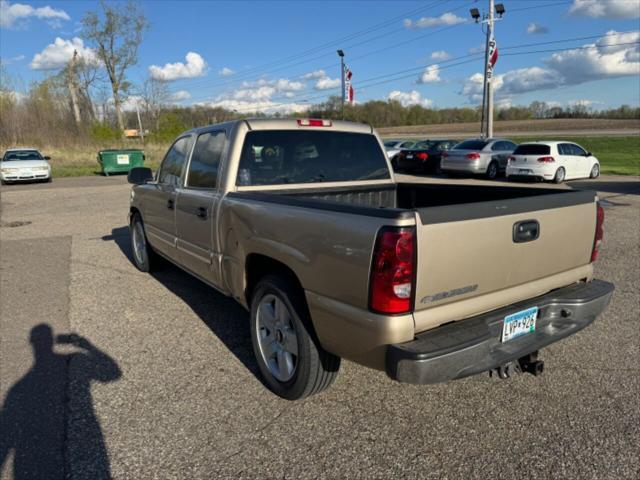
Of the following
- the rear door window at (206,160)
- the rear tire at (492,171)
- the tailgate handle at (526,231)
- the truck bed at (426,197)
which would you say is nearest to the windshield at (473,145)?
the rear tire at (492,171)

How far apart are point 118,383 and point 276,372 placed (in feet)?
3.95

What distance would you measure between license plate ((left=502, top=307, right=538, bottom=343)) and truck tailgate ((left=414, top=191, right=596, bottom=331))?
0.10 meters

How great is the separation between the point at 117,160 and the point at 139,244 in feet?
68.7

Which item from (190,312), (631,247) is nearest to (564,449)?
(190,312)

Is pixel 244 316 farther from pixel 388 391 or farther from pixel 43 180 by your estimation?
pixel 43 180

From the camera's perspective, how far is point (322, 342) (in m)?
2.74

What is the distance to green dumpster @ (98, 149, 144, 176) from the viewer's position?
2484 cm

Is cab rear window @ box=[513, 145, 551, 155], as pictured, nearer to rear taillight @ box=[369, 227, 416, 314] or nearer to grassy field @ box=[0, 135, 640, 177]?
grassy field @ box=[0, 135, 640, 177]

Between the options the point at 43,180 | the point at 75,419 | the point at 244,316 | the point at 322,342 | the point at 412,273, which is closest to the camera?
the point at 412,273

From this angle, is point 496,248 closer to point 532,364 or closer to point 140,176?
point 532,364

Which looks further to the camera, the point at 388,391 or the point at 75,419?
the point at 388,391

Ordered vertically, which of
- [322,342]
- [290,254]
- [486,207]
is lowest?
[322,342]

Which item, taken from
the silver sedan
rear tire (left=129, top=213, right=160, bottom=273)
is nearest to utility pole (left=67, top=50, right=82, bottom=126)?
the silver sedan

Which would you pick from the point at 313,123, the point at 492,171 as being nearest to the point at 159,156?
the point at 492,171
